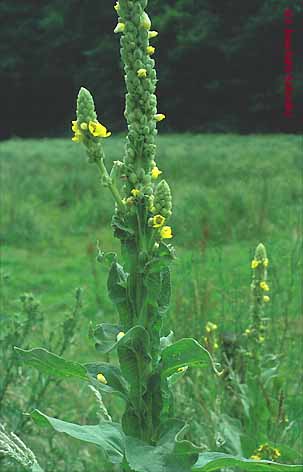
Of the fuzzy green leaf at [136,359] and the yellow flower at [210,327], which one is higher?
the fuzzy green leaf at [136,359]

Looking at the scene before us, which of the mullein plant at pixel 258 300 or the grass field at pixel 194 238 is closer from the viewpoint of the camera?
the mullein plant at pixel 258 300

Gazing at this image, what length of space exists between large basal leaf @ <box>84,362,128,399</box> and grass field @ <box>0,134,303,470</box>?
112 centimetres

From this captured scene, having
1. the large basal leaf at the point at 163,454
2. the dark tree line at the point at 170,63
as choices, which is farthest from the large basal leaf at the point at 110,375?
the dark tree line at the point at 170,63

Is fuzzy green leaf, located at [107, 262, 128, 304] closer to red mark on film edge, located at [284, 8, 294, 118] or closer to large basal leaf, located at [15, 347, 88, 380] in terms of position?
large basal leaf, located at [15, 347, 88, 380]

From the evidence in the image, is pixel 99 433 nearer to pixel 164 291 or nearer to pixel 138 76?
pixel 164 291

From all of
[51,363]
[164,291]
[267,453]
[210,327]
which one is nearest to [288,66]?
[210,327]

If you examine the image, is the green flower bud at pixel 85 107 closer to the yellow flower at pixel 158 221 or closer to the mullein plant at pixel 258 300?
the yellow flower at pixel 158 221

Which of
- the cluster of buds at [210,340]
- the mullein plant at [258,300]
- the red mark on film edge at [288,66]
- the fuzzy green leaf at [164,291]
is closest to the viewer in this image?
the fuzzy green leaf at [164,291]

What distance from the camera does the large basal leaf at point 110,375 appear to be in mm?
1429

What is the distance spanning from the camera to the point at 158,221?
1.34 metres

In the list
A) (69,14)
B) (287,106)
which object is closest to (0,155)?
(287,106)

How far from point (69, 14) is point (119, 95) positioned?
5251 mm

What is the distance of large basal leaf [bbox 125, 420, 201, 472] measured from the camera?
4.38 feet

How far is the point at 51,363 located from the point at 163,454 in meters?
0.25
